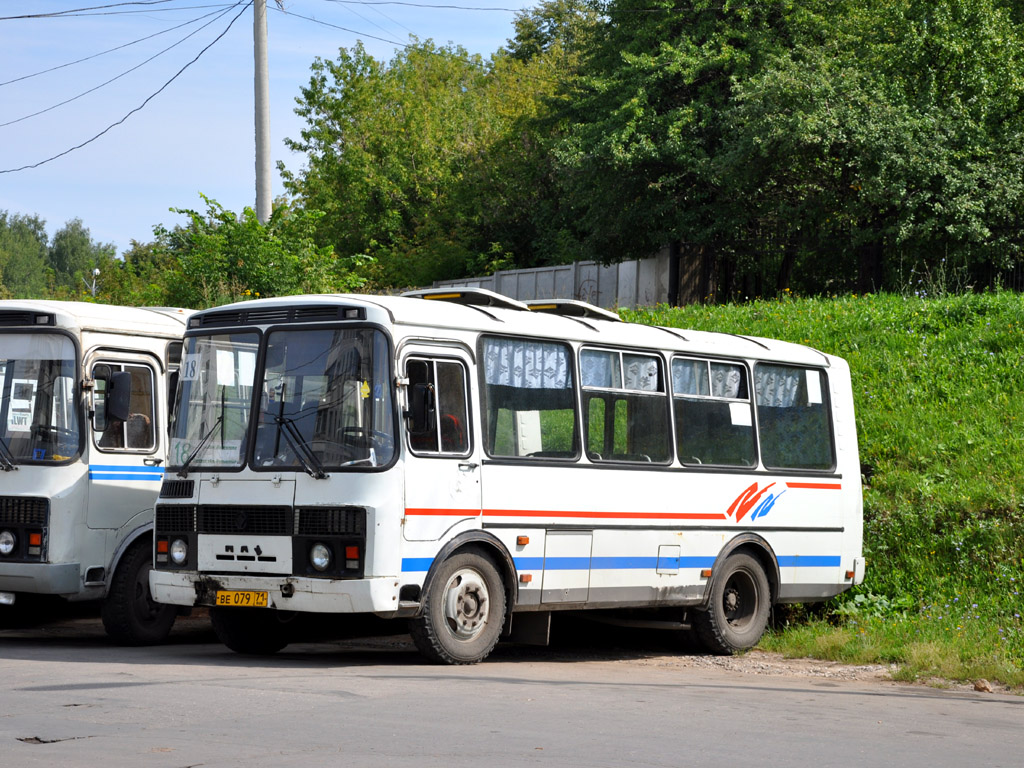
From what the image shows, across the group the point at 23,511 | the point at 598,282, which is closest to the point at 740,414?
the point at 23,511

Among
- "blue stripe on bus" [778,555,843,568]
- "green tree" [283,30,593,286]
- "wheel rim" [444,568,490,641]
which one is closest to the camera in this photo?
"wheel rim" [444,568,490,641]

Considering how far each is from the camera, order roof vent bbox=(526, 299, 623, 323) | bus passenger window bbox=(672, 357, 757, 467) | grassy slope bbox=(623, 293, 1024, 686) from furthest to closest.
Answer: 1. roof vent bbox=(526, 299, 623, 323)
2. bus passenger window bbox=(672, 357, 757, 467)
3. grassy slope bbox=(623, 293, 1024, 686)

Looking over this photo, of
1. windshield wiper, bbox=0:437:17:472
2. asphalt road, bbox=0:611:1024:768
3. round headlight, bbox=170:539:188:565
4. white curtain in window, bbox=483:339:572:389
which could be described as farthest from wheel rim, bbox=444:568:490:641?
windshield wiper, bbox=0:437:17:472

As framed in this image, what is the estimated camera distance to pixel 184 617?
49.3 feet

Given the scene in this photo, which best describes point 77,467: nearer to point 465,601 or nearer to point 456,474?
point 456,474

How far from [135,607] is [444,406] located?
361 cm

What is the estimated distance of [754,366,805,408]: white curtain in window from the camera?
1339cm

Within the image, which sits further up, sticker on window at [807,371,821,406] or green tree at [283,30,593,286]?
green tree at [283,30,593,286]

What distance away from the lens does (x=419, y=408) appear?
10047mm

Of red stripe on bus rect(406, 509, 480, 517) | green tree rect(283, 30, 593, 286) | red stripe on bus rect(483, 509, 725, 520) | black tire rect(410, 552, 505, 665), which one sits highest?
green tree rect(283, 30, 593, 286)

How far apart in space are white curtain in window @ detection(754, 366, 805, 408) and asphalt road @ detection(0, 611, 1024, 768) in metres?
3.18

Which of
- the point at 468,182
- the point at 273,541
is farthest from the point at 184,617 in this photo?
the point at 468,182

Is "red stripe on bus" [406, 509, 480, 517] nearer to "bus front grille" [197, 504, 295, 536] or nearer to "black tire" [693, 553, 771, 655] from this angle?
"bus front grille" [197, 504, 295, 536]

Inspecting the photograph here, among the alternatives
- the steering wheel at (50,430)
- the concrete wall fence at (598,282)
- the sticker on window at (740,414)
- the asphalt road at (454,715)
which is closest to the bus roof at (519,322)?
the sticker on window at (740,414)
